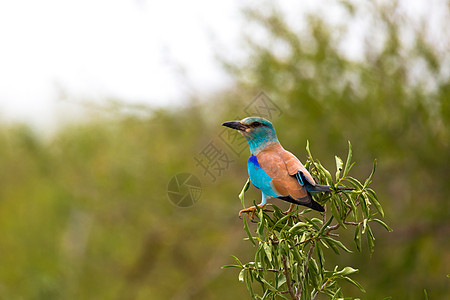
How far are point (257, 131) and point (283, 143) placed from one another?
410cm

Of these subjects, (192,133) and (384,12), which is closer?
(384,12)

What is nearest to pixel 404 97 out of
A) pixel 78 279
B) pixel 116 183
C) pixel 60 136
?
pixel 116 183

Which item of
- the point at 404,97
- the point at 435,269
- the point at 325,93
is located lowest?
the point at 435,269

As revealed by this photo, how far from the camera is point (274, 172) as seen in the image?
2.08 metres

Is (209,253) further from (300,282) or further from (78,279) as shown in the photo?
(300,282)

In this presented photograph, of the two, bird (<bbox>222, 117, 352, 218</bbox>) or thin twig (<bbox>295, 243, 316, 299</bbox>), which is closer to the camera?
bird (<bbox>222, 117, 352, 218</bbox>)

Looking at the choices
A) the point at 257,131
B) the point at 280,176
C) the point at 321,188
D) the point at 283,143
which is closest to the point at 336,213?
the point at 321,188

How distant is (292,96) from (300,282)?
422 centimetres

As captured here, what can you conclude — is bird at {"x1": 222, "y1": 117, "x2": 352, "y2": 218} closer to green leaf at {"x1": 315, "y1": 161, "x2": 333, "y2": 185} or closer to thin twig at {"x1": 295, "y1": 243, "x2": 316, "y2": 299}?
green leaf at {"x1": 315, "y1": 161, "x2": 333, "y2": 185}

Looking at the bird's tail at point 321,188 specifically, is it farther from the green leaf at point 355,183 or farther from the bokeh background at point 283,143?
the bokeh background at point 283,143

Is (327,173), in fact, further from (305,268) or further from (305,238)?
(305,268)

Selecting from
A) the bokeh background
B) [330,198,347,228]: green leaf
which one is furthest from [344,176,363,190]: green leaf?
the bokeh background

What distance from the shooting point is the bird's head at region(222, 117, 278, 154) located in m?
2.30

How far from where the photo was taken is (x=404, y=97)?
18.5 ft
